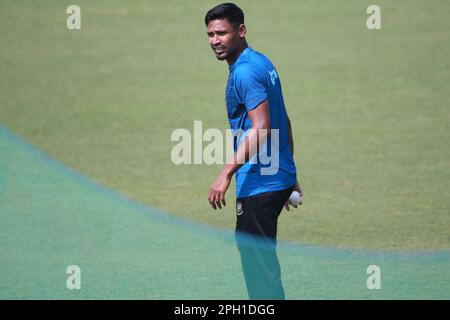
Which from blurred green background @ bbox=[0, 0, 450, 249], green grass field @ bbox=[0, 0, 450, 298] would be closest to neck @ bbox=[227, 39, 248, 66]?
green grass field @ bbox=[0, 0, 450, 298]

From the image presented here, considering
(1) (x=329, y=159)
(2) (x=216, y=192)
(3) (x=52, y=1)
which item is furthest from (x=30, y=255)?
(3) (x=52, y=1)

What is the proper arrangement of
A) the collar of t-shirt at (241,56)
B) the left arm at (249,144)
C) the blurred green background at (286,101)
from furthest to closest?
the blurred green background at (286,101)
the collar of t-shirt at (241,56)
the left arm at (249,144)

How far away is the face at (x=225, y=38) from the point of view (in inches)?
220

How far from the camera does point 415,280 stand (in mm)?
7168

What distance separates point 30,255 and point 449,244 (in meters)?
3.97

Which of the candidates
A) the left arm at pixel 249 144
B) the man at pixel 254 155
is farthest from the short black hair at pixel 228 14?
the left arm at pixel 249 144

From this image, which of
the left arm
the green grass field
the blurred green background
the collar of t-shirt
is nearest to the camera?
the left arm

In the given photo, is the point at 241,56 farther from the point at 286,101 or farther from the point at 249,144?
the point at 286,101

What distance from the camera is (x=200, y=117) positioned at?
1289 cm

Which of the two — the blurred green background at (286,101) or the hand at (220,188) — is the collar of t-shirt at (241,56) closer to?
the hand at (220,188)

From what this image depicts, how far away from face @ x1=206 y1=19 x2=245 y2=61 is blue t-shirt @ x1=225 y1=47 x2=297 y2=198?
0.24ft

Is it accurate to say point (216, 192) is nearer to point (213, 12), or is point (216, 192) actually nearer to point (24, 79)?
point (213, 12)

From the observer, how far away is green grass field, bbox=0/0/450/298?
28.5 ft

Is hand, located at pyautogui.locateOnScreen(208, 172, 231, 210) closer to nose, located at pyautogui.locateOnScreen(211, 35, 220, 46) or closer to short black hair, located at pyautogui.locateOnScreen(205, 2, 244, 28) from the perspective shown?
nose, located at pyautogui.locateOnScreen(211, 35, 220, 46)
